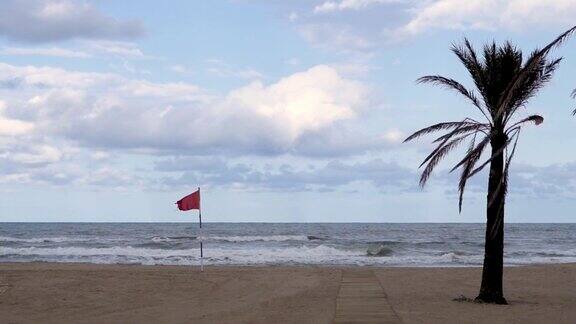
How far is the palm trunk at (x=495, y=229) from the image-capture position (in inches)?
561

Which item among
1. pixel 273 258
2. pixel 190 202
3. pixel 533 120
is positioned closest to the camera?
pixel 533 120

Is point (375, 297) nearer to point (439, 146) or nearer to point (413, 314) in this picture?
point (413, 314)

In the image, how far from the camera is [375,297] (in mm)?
15422

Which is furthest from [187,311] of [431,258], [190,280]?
[431,258]

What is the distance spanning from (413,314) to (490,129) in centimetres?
419

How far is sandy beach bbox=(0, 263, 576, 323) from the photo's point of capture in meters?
13.0

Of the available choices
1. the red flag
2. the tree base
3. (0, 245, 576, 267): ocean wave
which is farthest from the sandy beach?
(0, 245, 576, 267): ocean wave

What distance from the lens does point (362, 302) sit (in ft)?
48.2

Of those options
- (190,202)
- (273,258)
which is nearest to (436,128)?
(190,202)

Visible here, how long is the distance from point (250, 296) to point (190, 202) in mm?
4931

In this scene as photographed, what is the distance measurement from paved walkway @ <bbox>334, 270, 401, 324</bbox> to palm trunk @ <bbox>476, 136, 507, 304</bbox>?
222 cm

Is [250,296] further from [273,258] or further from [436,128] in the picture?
[273,258]

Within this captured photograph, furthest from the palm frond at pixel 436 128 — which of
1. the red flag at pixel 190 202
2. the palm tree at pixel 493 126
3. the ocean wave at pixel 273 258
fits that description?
the ocean wave at pixel 273 258

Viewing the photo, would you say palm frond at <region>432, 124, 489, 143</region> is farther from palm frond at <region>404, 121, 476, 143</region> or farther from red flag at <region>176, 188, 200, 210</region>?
red flag at <region>176, 188, 200, 210</region>
